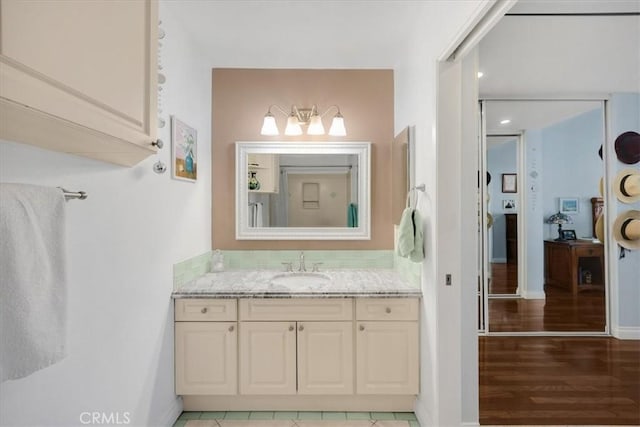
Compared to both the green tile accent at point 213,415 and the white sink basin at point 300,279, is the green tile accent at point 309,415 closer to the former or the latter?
the green tile accent at point 213,415

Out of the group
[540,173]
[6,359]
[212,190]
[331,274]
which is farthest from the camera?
[540,173]

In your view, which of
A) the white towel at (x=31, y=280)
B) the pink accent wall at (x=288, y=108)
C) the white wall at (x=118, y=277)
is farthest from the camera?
the pink accent wall at (x=288, y=108)

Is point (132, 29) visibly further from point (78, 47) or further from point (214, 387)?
point (214, 387)

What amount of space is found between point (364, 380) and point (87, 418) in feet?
4.71

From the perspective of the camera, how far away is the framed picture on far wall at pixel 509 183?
13.1 feet

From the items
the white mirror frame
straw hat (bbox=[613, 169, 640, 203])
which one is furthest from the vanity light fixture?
straw hat (bbox=[613, 169, 640, 203])

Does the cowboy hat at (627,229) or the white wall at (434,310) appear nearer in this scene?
the white wall at (434,310)

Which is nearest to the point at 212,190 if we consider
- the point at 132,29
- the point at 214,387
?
the point at 214,387

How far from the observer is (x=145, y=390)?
168 centimetres

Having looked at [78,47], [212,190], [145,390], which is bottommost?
[145,390]

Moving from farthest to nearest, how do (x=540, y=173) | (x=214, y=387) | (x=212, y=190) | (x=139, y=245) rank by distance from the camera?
(x=540, y=173) → (x=212, y=190) → (x=214, y=387) → (x=139, y=245)

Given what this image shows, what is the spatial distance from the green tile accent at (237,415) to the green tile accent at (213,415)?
0.10 feet

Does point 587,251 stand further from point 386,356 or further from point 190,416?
point 190,416

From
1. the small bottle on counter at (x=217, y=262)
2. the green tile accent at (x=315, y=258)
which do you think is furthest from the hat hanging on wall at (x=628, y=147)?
the small bottle on counter at (x=217, y=262)
